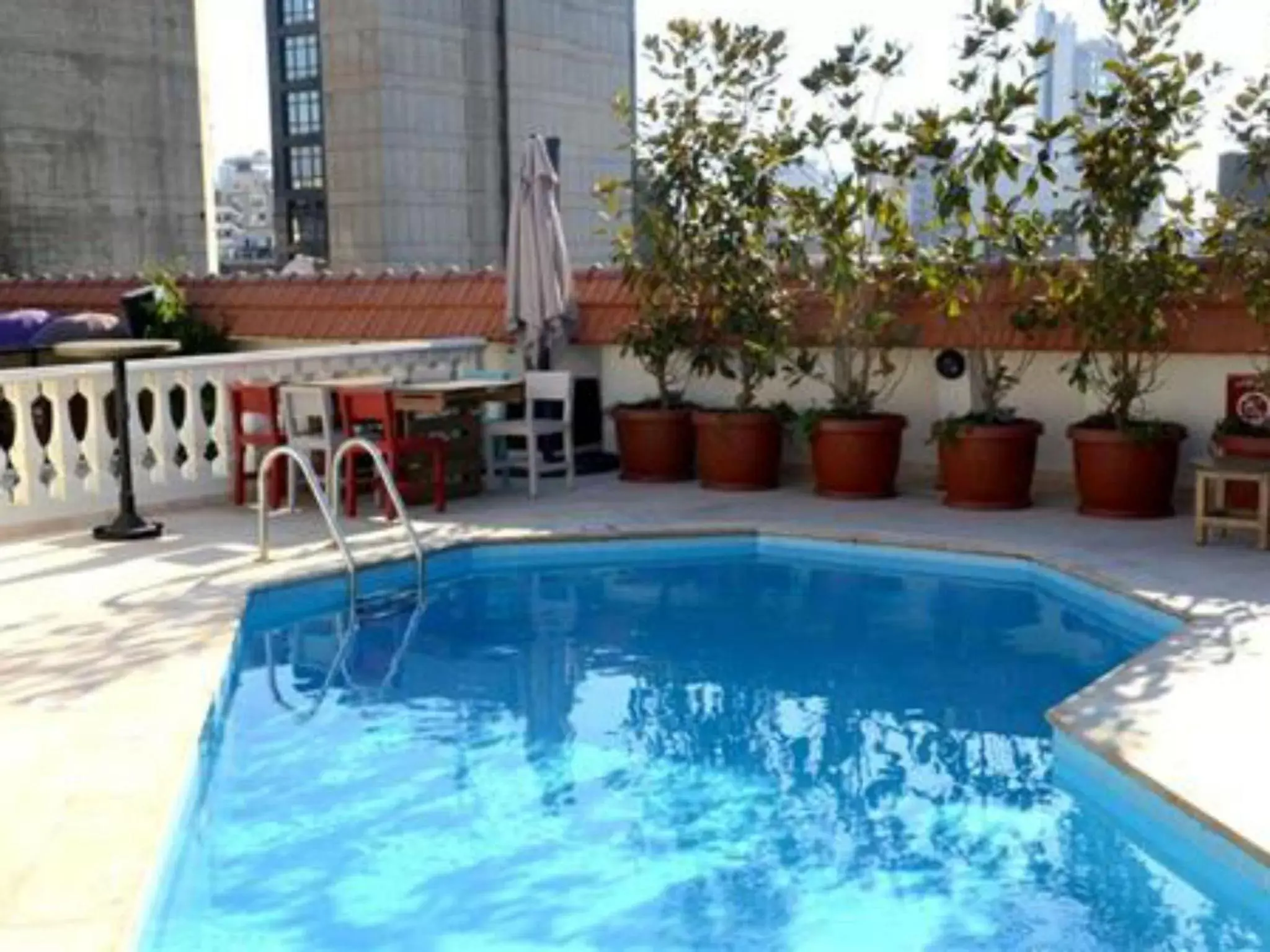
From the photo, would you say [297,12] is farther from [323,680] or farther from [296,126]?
[323,680]

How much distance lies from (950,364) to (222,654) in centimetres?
520

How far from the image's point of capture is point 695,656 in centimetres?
616

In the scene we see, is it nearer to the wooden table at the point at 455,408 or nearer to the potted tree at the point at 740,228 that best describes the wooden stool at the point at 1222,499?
the potted tree at the point at 740,228

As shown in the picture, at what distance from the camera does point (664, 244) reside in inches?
361

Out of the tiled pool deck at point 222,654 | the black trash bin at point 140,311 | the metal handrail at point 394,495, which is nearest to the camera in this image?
the tiled pool deck at point 222,654

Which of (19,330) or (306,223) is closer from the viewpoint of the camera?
(19,330)

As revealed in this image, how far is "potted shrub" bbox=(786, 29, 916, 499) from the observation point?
8.48 metres

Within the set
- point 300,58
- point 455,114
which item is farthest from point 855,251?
point 300,58

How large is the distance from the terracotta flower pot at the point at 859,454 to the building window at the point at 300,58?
167ft

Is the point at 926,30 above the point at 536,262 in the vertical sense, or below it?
above

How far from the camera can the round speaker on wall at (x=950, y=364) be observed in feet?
29.7

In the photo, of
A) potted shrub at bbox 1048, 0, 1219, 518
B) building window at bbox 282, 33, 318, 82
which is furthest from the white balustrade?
building window at bbox 282, 33, 318, 82

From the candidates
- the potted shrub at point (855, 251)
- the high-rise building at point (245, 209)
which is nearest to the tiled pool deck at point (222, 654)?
the potted shrub at point (855, 251)

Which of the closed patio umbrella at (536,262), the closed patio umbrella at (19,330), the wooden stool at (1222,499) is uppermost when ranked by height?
the closed patio umbrella at (536,262)
